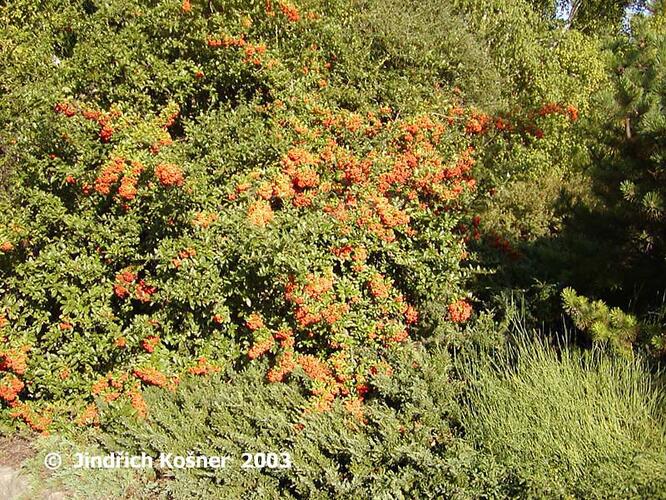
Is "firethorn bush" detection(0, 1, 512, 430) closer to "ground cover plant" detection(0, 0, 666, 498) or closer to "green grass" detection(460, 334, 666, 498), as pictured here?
"ground cover plant" detection(0, 0, 666, 498)

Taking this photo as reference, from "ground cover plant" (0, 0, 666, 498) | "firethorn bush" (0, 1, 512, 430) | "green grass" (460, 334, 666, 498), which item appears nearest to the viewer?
"green grass" (460, 334, 666, 498)

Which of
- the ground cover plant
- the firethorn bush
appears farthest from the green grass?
the firethorn bush

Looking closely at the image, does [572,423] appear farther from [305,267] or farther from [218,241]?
[218,241]

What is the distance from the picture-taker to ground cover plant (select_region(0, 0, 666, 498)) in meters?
3.12

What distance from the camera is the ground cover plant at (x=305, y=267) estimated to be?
3.12 m

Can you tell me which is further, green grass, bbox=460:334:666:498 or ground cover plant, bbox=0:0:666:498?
ground cover plant, bbox=0:0:666:498

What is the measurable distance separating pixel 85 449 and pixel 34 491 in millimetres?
346

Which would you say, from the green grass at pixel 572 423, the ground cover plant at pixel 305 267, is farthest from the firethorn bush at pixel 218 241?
the green grass at pixel 572 423

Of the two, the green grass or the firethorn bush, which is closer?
the green grass

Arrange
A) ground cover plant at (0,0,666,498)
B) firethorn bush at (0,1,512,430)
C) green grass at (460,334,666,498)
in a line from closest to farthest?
green grass at (460,334,666,498), ground cover plant at (0,0,666,498), firethorn bush at (0,1,512,430)

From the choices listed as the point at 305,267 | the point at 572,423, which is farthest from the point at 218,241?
the point at 572,423

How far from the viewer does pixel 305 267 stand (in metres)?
3.46

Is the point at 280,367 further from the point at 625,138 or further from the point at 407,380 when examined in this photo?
the point at 625,138

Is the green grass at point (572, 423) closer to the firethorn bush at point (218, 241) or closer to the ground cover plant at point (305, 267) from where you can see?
the ground cover plant at point (305, 267)
